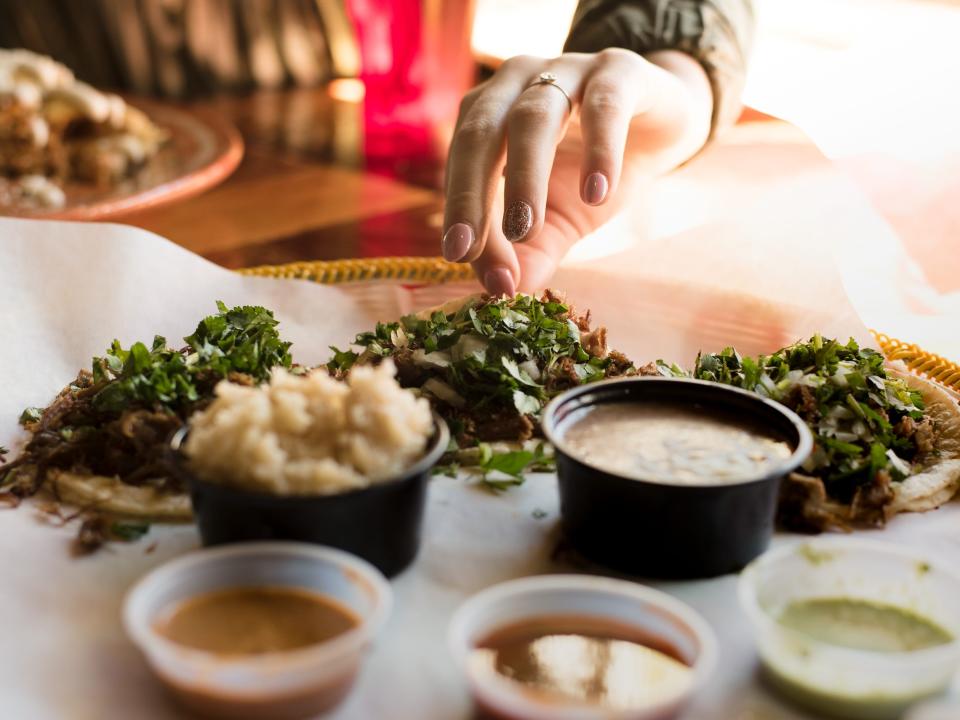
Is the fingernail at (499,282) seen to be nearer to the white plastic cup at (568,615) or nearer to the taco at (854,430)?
the taco at (854,430)

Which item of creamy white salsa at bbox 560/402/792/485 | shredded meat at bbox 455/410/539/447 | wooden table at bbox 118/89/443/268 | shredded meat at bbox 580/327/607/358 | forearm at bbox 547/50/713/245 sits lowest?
wooden table at bbox 118/89/443/268

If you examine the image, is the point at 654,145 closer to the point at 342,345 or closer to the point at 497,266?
the point at 497,266

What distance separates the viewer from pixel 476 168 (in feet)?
8.47

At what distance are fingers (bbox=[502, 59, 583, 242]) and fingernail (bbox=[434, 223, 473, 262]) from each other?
9cm

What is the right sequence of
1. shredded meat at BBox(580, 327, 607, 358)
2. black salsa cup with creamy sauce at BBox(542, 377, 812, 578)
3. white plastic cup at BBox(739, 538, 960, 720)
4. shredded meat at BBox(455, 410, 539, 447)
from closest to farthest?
white plastic cup at BBox(739, 538, 960, 720), black salsa cup with creamy sauce at BBox(542, 377, 812, 578), shredded meat at BBox(455, 410, 539, 447), shredded meat at BBox(580, 327, 607, 358)

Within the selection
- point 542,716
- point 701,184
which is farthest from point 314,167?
point 542,716

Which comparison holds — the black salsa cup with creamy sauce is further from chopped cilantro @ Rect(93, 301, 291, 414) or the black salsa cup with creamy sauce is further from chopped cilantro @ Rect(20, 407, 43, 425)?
chopped cilantro @ Rect(20, 407, 43, 425)

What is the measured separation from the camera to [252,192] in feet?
17.6

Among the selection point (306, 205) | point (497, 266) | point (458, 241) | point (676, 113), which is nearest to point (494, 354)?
point (458, 241)

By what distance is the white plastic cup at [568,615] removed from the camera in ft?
4.64

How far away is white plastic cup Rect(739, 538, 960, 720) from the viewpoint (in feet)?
4.98

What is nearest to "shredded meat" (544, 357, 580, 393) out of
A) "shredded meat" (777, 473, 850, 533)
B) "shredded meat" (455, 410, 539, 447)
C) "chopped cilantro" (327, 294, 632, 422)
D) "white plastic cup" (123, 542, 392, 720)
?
"chopped cilantro" (327, 294, 632, 422)

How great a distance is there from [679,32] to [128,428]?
2.23 metres

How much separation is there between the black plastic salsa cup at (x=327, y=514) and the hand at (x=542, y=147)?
812mm
